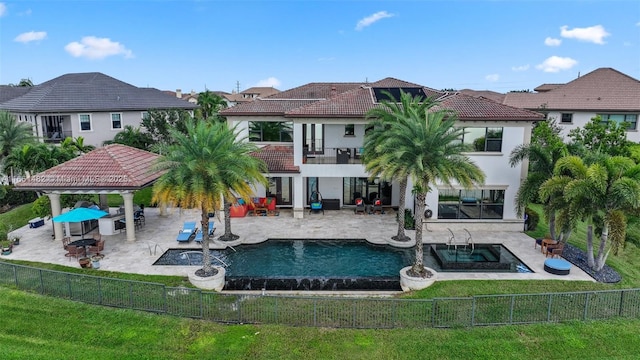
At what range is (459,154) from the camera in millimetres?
16719

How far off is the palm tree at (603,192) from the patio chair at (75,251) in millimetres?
21785

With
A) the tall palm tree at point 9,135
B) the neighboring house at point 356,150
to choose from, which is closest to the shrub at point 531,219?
the neighboring house at point 356,150

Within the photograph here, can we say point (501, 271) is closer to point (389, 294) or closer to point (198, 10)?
point (389, 294)

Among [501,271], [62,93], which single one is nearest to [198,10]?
[62,93]

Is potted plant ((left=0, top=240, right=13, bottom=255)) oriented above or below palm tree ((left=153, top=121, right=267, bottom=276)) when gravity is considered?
below

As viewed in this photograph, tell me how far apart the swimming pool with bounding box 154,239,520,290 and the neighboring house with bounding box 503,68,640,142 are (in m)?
32.2

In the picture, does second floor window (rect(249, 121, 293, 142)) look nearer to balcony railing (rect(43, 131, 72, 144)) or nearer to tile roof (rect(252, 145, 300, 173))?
tile roof (rect(252, 145, 300, 173))

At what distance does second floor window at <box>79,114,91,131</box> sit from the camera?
123ft

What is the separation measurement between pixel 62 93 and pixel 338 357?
3968 centimetres

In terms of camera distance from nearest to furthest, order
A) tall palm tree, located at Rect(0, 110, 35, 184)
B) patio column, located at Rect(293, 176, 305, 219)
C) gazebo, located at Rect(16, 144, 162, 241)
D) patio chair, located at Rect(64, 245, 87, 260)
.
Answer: patio chair, located at Rect(64, 245, 87, 260)
gazebo, located at Rect(16, 144, 162, 241)
patio column, located at Rect(293, 176, 305, 219)
tall palm tree, located at Rect(0, 110, 35, 184)

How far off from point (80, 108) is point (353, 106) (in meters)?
26.2

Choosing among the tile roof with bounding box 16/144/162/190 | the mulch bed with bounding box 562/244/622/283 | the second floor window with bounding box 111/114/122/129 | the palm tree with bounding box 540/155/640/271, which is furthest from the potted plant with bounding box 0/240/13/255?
the mulch bed with bounding box 562/244/622/283

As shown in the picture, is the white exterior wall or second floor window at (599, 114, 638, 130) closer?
second floor window at (599, 114, 638, 130)

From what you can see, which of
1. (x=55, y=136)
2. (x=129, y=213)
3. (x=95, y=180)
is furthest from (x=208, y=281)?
(x=55, y=136)
